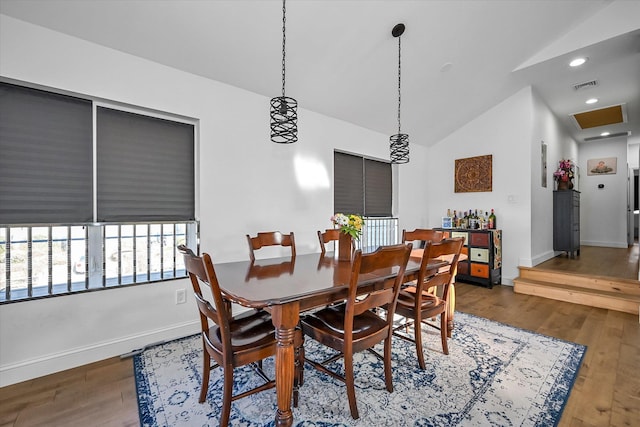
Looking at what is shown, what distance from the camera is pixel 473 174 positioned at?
16.3 ft

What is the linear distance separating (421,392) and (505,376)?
689mm

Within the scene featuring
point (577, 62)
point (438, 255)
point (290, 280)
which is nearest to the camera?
point (290, 280)

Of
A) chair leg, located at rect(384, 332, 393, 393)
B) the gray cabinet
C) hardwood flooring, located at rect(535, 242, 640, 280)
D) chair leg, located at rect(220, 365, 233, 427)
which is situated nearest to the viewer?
chair leg, located at rect(220, 365, 233, 427)

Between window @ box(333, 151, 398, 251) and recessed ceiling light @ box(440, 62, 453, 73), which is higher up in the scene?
recessed ceiling light @ box(440, 62, 453, 73)

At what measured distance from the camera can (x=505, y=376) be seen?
2.04 m

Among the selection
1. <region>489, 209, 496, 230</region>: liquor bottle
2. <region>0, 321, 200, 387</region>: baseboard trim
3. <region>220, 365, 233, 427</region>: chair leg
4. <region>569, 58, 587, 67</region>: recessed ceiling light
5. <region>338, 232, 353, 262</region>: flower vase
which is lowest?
<region>0, 321, 200, 387</region>: baseboard trim

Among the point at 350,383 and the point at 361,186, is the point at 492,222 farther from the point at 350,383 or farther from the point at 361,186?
the point at 350,383

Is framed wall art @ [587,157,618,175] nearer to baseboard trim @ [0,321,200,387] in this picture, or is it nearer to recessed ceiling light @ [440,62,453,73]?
recessed ceiling light @ [440,62,453,73]

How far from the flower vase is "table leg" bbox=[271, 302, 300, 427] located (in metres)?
1.01

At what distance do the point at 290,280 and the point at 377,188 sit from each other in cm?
334

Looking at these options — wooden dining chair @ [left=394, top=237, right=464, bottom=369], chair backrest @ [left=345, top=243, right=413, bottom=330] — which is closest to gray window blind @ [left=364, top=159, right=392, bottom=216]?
wooden dining chair @ [left=394, top=237, right=464, bottom=369]

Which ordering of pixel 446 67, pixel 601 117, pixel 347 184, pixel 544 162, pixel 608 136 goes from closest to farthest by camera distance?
pixel 446 67 < pixel 347 184 < pixel 544 162 < pixel 601 117 < pixel 608 136

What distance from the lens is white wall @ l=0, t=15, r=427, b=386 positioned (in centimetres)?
202

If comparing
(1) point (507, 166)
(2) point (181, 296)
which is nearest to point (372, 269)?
(2) point (181, 296)
